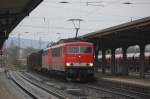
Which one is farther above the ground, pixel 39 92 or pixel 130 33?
pixel 130 33

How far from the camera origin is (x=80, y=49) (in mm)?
34219

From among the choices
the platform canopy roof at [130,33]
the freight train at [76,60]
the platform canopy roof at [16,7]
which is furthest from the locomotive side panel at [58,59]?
the platform canopy roof at [16,7]

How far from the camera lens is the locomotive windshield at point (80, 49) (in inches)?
1340

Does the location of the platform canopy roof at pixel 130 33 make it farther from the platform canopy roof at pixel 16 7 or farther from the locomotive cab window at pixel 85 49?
Answer: the platform canopy roof at pixel 16 7

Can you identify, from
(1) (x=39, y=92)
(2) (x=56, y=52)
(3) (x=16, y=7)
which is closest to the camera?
(3) (x=16, y=7)

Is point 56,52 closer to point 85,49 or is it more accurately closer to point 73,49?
point 73,49

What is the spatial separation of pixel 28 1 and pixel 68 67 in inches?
540

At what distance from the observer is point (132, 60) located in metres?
60.4

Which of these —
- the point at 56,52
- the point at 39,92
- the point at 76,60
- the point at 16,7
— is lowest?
the point at 39,92

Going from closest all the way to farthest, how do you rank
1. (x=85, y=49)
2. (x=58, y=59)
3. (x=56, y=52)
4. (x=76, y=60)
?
(x=76, y=60)
(x=85, y=49)
(x=58, y=59)
(x=56, y=52)

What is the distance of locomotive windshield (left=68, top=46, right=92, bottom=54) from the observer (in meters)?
34.0

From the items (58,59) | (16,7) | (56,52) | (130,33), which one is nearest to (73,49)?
(58,59)

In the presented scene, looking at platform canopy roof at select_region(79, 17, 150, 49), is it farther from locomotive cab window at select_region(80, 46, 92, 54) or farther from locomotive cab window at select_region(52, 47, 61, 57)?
locomotive cab window at select_region(52, 47, 61, 57)

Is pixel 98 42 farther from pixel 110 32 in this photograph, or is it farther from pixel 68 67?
pixel 68 67
